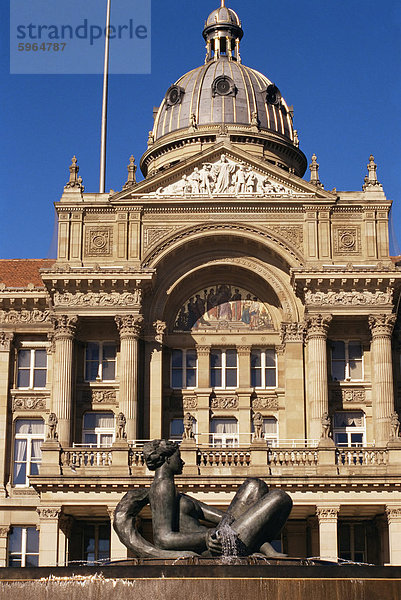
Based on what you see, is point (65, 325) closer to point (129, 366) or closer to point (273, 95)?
point (129, 366)

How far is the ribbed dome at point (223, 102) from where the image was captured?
6612 centimetres

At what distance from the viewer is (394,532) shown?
139 feet

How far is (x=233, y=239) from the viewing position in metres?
50.9

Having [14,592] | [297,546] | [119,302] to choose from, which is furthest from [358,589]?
[119,302]

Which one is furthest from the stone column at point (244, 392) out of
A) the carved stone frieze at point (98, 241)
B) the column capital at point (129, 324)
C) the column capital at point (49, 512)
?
the column capital at point (49, 512)

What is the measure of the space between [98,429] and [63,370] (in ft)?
9.90

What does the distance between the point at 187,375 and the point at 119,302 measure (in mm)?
4688

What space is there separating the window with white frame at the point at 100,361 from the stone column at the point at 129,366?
1.34 metres

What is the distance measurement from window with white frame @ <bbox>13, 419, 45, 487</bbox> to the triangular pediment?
32.7 ft

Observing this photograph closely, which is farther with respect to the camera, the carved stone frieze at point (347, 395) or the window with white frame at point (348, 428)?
the carved stone frieze at point (347, 395)

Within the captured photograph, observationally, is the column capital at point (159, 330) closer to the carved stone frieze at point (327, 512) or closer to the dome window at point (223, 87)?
the carved stone frieze at point (327, 512)

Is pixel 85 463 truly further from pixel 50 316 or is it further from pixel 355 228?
pixel 355 228

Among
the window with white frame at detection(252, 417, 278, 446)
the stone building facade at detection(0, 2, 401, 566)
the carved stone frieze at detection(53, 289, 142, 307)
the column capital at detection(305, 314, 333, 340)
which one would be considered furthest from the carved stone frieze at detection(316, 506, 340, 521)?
the carved stone frieze at detection(53, 289, 142, 307)

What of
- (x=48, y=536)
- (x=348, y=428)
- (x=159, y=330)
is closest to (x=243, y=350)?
(x=159, y=330)
